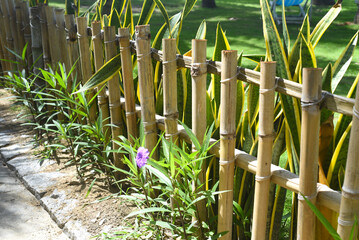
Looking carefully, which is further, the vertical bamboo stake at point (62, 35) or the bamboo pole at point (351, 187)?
the vertical bamboo stake at point (62, 35)

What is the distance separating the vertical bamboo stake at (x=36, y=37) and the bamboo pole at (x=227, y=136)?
6.94 ft

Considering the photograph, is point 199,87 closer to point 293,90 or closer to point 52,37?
point 293,90

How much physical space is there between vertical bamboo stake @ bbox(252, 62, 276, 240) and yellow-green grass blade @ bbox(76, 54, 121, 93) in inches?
43.6

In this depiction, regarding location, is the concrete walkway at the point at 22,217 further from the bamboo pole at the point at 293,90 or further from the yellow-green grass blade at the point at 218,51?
the bamboo pole at the point at 293,90

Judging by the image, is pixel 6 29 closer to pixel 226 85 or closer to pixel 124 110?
pixel 124 110

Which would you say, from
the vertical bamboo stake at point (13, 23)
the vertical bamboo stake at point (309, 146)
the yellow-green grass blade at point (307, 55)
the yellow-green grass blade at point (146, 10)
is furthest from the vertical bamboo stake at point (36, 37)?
the vertical bamboo stake at point (309, 146)

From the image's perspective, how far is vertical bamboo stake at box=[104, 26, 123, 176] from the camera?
8.42ft

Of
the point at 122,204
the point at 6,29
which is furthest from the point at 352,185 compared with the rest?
the point at 6,29

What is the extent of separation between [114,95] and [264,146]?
4.16 feet

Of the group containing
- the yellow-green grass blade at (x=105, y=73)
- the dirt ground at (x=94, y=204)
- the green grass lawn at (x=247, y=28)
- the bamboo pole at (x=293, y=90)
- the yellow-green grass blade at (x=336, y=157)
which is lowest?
the dirt ground at (x=94, y=204)

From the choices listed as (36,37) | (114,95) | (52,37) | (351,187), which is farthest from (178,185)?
(36,37)

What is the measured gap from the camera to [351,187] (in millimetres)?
1450

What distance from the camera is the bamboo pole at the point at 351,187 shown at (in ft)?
4.54

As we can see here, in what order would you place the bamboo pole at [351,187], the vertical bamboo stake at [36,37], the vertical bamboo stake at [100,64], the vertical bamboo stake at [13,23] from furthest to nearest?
1. the vertical bamboo stake at [13,23]
2. the vertical bamboo stake at [36,37]
3. the vertical bamboo stake at [100,64]
4. the bamboo pole at [351,187]
